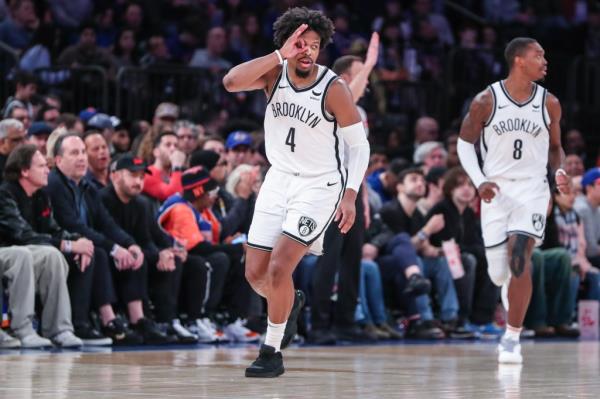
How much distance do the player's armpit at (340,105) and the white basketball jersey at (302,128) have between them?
4 centimetres

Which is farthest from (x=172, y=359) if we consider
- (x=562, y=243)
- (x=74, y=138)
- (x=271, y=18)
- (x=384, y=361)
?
(x=271, y=18)

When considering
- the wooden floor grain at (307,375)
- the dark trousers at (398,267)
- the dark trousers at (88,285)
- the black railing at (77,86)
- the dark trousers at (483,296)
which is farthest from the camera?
the black railing at (77,86)

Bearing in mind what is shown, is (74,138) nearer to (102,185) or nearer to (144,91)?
(102,185)

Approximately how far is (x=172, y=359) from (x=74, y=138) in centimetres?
239

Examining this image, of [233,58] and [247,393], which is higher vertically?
[233,58]

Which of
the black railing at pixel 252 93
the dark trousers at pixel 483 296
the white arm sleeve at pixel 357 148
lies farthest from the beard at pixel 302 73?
the black railing at pixel 252 93

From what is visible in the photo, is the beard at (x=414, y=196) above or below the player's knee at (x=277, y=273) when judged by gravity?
above

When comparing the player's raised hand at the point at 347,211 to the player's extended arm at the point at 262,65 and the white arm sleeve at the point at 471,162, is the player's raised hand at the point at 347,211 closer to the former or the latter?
the player's extended arm at the point at 262,65

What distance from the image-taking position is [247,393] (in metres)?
6.89

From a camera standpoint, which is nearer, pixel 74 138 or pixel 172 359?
pixel 172 359

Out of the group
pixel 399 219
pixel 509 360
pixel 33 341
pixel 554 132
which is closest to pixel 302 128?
pixel 509 360

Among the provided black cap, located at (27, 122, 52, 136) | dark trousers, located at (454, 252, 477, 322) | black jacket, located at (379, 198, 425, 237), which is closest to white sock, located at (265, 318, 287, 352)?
black cap, located at (27, 122, 52, 136)

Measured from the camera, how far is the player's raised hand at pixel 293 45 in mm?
7921

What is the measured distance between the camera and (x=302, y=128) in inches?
320
